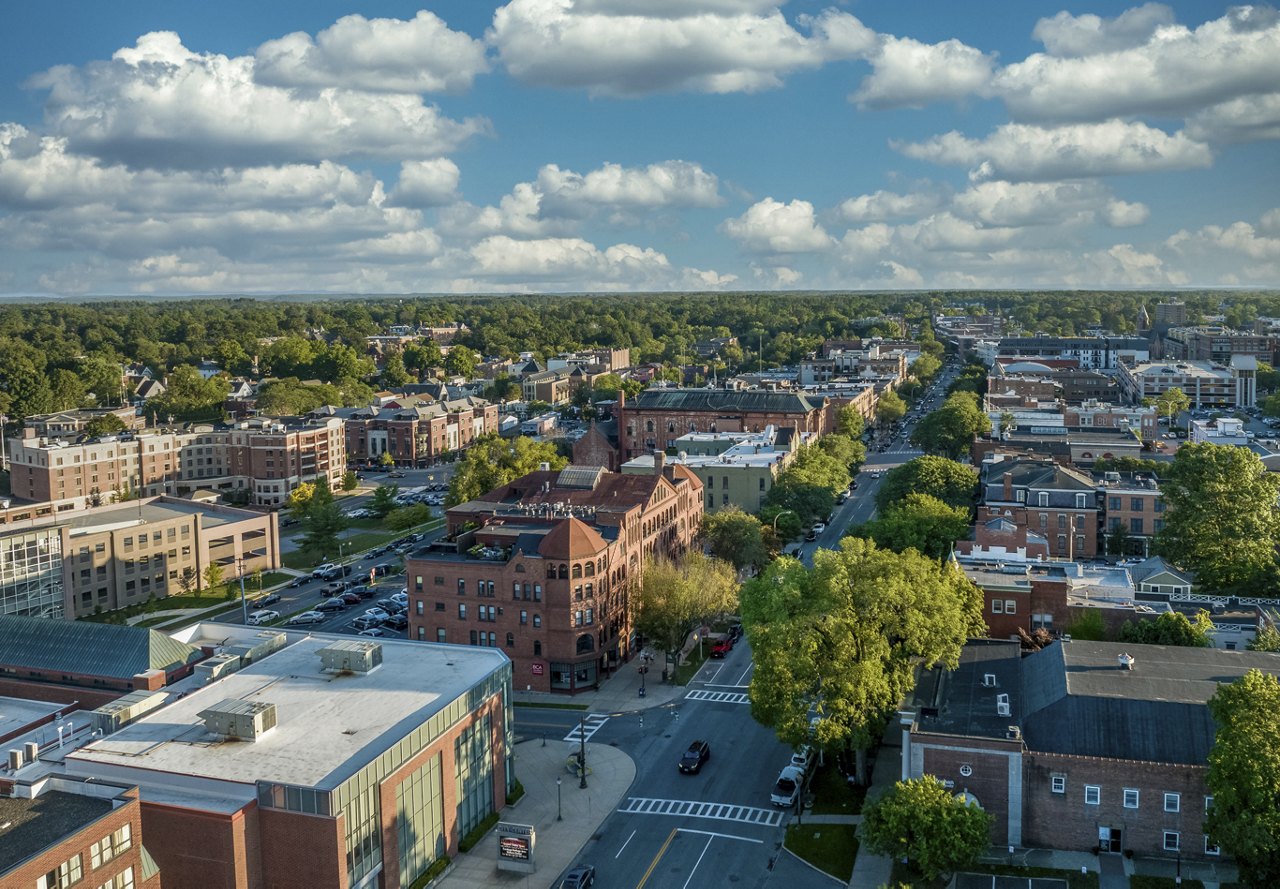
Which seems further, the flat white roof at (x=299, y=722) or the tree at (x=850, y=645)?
the tree at (x=850, y=645)

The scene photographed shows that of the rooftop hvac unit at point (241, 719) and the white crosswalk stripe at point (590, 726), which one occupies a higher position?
the rooftop hvac unit at point (241, 719)

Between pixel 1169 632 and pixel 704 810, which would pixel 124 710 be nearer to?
pixel 704 810

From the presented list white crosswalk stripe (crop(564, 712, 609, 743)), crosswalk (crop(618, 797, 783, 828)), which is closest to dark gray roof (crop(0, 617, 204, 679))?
white crosswalk stripe (crop(564, 712, 609, 743))

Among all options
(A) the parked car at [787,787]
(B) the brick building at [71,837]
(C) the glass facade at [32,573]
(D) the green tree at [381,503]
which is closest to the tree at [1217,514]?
(A) the parked car at [787,787]

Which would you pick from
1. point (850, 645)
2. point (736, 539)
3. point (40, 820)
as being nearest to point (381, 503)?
point (736, 539)

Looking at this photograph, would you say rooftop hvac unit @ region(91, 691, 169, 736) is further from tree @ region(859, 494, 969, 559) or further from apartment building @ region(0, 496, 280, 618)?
tree @ region(859, 494, 969, 559)

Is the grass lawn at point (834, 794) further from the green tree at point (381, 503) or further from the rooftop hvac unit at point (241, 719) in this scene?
the green tree at point (381, 503)
